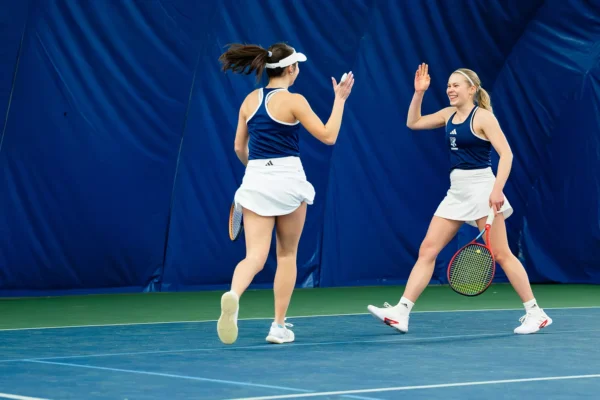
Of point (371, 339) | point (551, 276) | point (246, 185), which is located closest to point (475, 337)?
point (371, 339)

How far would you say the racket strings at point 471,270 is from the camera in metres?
7.26

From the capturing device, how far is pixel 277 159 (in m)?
6.66

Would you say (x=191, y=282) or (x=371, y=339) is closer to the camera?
(x=371, y=339)

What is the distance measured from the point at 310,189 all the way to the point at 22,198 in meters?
4.68

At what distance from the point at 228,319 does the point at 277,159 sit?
1030 mm

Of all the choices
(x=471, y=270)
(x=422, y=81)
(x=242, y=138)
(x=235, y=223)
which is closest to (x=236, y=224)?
(x=235, y=223)

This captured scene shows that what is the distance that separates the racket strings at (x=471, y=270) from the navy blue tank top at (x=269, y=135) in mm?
1361

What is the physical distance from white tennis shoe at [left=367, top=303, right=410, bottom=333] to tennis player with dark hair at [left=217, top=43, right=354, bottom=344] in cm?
72

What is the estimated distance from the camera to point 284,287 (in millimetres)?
6879

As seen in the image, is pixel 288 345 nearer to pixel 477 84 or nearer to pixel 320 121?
pixel 320 121

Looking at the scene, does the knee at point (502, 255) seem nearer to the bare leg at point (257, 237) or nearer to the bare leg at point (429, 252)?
the bare leg at point (429, 252)

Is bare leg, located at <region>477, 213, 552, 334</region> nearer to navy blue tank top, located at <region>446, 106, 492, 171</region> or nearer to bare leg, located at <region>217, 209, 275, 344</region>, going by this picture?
navy blue tank top, located at <region>446, 106, 492, 171</region>

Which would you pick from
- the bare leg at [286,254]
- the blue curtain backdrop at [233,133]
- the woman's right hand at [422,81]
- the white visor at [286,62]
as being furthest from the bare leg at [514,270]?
the blue curtain backdrop at [233,133]

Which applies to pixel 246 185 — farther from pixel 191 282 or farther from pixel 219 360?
pixel 191 282
